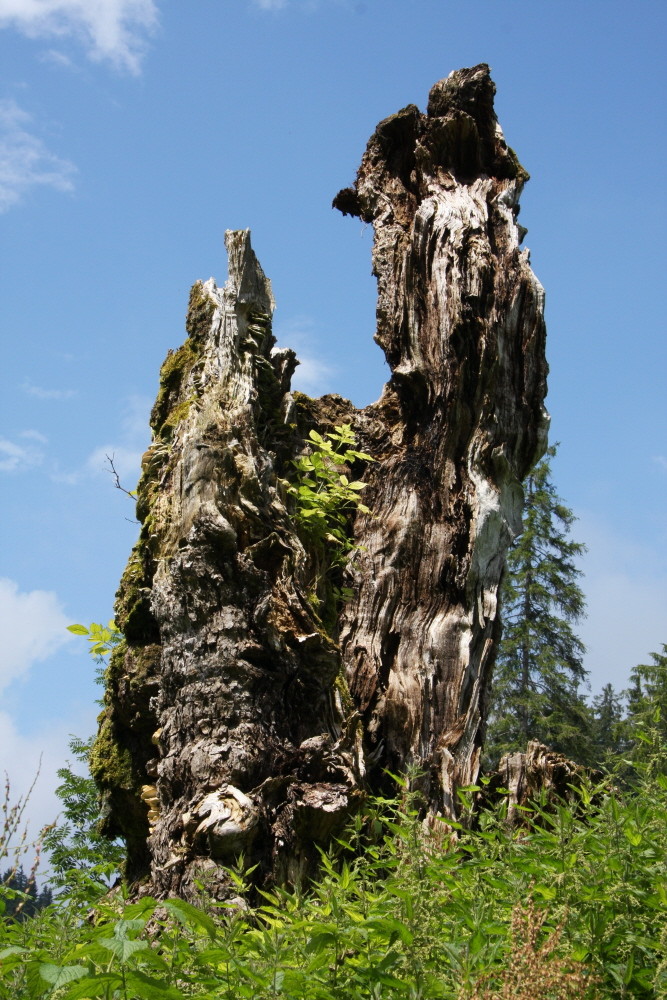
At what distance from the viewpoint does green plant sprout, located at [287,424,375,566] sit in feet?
19.6

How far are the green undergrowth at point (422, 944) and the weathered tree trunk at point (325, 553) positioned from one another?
1345mm

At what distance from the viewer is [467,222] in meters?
7.25

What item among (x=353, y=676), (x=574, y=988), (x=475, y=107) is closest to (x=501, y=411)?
(x=353, y=676)

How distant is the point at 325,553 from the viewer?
6141mm

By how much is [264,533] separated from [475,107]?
4.92 m

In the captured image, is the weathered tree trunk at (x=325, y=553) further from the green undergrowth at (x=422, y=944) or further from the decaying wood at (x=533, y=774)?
the green undergrowth at (x=422, y=944)

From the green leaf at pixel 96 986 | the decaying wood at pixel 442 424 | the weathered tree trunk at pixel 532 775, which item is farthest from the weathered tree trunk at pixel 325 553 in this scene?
the green leaf at pixel 96 986

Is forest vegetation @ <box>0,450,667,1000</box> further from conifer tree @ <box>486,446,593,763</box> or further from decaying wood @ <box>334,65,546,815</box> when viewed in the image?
conifer tree @ <box>486,446,593,763</box>

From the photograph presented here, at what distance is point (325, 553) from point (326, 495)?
436mm

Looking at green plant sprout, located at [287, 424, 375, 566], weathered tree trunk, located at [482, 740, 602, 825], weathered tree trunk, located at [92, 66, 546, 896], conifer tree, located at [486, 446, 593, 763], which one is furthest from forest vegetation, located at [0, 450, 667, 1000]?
conifer tree, located at [486, 446, 593, 763]

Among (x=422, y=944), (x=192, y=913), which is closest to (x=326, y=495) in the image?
(x=192, y=913)

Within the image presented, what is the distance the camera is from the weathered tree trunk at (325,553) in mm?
4711

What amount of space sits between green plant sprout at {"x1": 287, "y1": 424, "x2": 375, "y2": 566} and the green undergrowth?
Result: 10.7ft

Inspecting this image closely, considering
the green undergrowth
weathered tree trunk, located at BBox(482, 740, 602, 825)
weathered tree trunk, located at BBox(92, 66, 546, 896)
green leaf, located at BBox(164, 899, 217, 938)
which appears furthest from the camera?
weathered tree trunk, located at BBox(482, 740, 602, 825)
